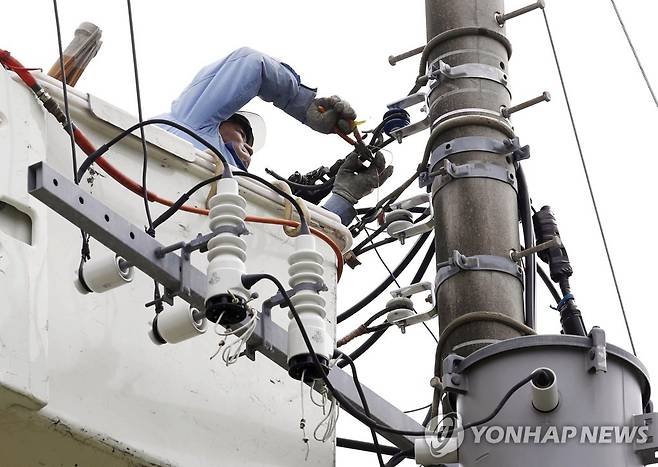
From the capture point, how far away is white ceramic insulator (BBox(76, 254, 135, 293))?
16.9ft

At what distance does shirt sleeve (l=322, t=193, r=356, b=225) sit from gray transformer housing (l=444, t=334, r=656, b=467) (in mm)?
3149

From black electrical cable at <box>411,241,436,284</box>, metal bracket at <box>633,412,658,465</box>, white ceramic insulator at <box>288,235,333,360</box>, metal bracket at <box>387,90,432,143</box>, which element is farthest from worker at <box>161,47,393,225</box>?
metal bracket at <box>633,412,658,465</box>

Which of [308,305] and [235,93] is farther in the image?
[235,93]

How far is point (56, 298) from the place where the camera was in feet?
17.9

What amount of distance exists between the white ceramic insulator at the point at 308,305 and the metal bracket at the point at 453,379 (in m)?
0.38

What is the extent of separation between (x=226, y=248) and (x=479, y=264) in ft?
3.85

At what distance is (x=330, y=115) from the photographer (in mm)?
8117

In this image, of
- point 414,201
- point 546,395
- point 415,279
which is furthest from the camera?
point 415,279

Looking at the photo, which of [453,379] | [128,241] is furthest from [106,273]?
[453,379]

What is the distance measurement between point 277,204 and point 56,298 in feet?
4.73

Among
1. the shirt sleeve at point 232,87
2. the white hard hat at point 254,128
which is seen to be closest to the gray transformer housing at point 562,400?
the shirt sleeve at point 232,87

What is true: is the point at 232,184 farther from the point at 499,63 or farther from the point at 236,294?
the point at 499,63

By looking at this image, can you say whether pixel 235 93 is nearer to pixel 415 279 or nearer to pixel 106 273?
pixel 415 279

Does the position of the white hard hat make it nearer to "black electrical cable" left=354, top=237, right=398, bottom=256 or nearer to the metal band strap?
"black electrical cable" left=354, top=237, right=398, bottom=256
